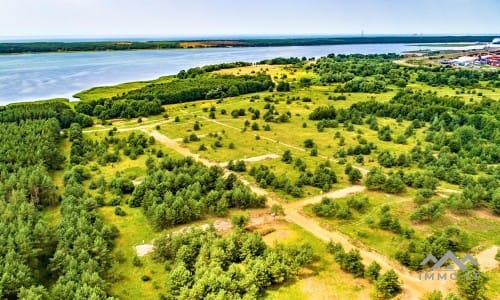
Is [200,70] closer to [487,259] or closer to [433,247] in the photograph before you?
[433,247]

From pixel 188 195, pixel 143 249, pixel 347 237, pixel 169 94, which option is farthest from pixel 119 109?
pixel 347 237

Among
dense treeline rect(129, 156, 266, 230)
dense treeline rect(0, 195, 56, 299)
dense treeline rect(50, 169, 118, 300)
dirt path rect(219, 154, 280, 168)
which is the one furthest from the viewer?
dirt path rect(219, 154, 280, 168)

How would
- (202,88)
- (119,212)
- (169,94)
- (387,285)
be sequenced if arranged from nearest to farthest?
(387,285)
(119,212)
(169,94)
(202,88)

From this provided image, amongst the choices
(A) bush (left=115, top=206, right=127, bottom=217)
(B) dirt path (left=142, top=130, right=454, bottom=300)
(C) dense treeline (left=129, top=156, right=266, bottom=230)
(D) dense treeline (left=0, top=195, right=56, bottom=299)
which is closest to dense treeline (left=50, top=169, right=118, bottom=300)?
(D) dense treeline (left=0, top=195, right=56, bottom=299)

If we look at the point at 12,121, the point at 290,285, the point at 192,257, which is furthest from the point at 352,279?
the point at 12,121

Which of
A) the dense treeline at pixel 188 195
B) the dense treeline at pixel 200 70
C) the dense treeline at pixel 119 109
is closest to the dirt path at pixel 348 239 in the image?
the dense treeline at pixel 188 195

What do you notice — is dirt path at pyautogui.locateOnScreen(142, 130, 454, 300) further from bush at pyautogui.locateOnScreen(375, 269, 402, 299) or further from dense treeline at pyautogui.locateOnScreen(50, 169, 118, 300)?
dense treeline at pyautogui.locateOnScreen(50, 169, 118, 300)
